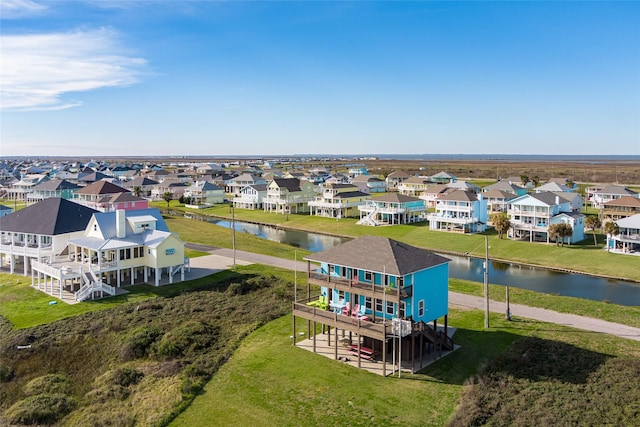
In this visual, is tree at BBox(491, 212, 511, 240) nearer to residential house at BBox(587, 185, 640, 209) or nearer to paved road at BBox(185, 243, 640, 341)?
residential house at BBox(587, 185, 640, 209)

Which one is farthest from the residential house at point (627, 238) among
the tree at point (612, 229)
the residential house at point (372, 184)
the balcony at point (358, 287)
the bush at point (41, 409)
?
the residential house at point (372, 184)

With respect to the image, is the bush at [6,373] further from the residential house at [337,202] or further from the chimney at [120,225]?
the residential house at [337,202]

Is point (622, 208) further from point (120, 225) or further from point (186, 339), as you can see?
point (120, 225)

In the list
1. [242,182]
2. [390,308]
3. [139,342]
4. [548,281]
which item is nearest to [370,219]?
[548,281]

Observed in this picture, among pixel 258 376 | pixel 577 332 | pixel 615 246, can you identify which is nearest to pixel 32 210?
pixel 258 376

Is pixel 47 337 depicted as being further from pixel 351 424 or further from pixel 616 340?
pixel 616 340

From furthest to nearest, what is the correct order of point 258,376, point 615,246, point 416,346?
point 615,246 < point 416,346 < point 258,376
